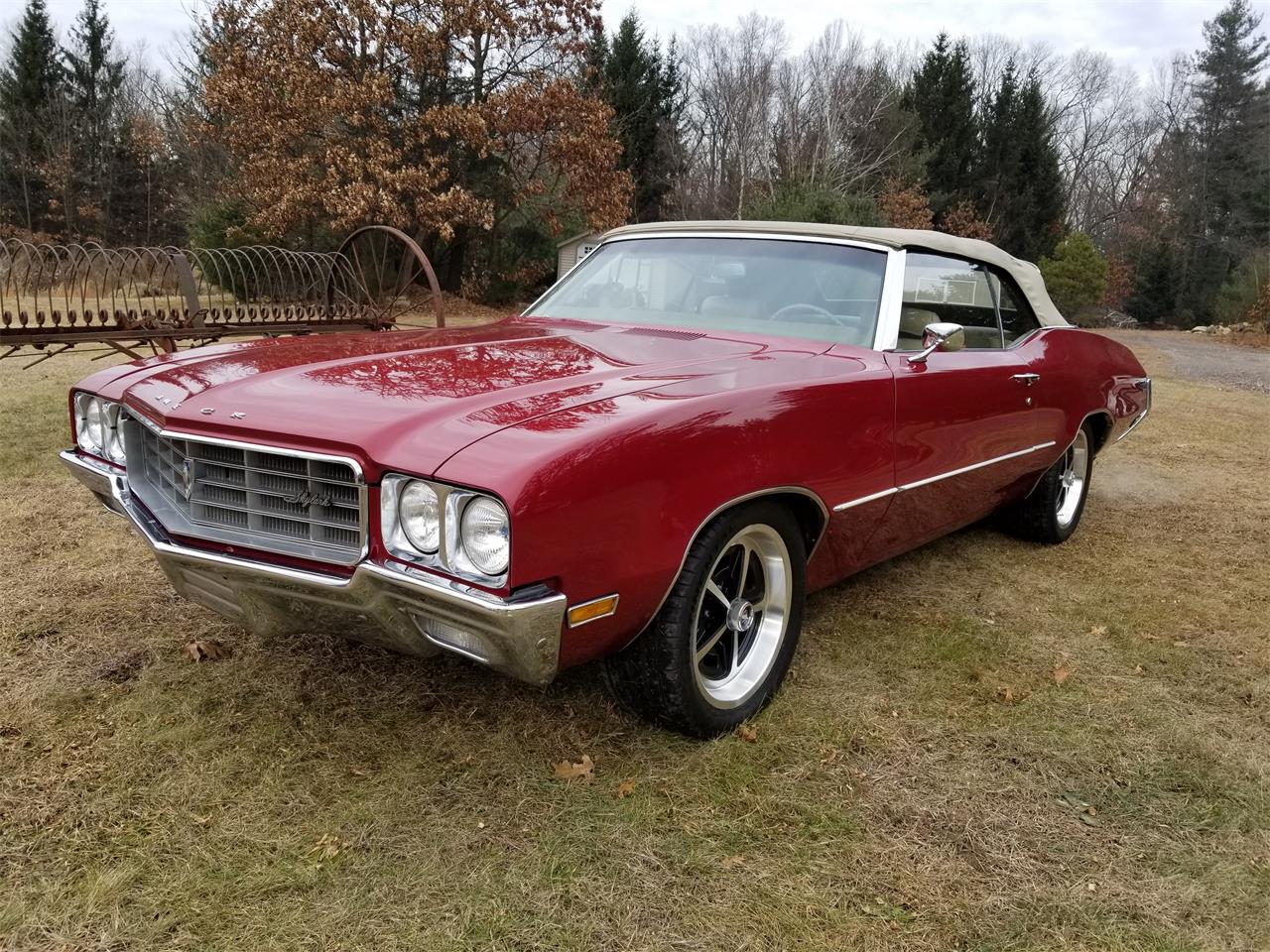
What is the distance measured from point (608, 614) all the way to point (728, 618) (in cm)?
63

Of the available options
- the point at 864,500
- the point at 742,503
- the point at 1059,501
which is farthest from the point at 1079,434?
the point at 742,503

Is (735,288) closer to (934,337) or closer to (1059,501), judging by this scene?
(934,337)

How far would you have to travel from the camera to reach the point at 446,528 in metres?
1.93

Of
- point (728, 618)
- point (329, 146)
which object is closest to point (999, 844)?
point (728, 618)

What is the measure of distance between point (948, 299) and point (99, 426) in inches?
122

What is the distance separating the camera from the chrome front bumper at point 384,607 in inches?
74.1

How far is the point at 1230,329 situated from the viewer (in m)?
26.6

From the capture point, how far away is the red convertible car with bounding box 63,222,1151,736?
195 cm

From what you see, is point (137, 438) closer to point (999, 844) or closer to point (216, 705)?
point (216, 705)

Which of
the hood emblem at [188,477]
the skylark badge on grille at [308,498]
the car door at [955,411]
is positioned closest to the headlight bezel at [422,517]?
the skylark badge on grille at [308,498]

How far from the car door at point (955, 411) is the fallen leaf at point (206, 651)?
2258mm

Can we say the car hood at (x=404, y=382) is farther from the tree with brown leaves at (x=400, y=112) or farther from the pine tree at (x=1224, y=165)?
the pine tree at (x=1224, y=165)

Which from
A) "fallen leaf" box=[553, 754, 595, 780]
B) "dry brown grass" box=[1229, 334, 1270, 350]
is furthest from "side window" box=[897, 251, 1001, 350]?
"dry brown grass" box=[1229, 334, 1270, 350]

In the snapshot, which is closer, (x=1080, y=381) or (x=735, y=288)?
(x=735, y=288)
